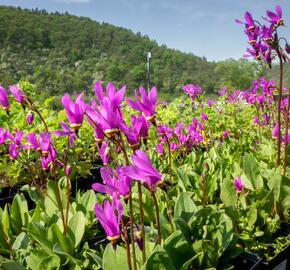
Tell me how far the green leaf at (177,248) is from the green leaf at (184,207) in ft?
0.81

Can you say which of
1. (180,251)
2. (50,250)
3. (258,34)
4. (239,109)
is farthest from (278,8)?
(239,109)

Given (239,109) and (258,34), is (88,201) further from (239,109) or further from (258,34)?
(239,109)

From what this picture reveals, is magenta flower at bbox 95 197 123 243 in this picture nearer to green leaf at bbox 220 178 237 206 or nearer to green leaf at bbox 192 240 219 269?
green leaf at bbox 192 240 219 269

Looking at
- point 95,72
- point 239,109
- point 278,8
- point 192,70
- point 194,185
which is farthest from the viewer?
point 192,70

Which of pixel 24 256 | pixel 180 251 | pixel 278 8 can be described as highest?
pixel 278 8

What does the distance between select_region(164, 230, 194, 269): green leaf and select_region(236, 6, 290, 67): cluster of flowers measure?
3.51ft

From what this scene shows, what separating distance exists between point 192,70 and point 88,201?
69.3 m

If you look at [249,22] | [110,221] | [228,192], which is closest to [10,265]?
[110,221]

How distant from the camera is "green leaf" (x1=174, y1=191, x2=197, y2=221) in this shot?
160 centimetres

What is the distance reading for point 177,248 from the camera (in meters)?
1.34

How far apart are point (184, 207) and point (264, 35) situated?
0.97 metres

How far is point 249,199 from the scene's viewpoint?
199cm

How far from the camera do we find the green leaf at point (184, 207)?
1604 millimetres

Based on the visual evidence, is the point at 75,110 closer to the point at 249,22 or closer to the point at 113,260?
the point at 113,260
